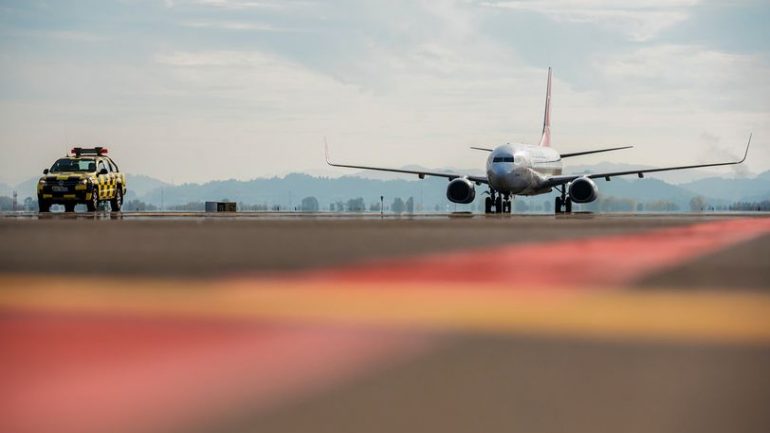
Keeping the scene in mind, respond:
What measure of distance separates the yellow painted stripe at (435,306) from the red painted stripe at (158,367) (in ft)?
1.73

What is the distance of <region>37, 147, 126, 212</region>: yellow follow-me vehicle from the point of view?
33062 mm

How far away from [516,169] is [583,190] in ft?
9.79

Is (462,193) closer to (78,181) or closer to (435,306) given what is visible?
(78,181)

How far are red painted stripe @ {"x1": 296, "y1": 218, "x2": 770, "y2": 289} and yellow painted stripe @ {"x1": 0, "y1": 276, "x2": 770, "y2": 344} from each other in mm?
740

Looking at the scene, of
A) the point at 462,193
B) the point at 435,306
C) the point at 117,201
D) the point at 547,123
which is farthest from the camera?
the point at 547,123

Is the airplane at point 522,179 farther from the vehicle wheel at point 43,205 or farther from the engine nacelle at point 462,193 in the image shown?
the vehicle wheel at point 43,205

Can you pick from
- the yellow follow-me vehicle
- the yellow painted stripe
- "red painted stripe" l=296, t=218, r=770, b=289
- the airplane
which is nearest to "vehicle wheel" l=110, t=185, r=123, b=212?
the yellow follow-me vehicle

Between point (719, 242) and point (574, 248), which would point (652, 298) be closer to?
point (574, 248)

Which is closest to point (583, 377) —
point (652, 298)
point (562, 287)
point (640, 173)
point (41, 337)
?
point (41, 337)

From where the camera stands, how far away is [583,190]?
42906mm

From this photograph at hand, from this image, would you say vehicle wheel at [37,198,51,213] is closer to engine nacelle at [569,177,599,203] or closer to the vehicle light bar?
the vehicle light bar

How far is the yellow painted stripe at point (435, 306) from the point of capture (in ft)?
17.5

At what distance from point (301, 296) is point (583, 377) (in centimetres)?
323

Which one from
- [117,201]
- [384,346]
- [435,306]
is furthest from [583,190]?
[384,346]
